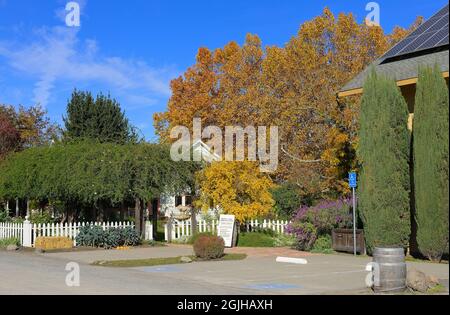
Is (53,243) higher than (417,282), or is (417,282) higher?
(417,282)

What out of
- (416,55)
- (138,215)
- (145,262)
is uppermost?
(416,55)

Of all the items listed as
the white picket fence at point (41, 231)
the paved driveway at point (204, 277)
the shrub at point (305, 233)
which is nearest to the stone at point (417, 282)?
the paved driveway at point (204, 277)

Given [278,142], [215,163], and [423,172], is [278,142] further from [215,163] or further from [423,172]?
[423,172]

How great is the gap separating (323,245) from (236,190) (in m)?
5.92

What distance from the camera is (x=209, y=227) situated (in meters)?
28.3

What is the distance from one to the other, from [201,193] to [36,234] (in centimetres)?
735

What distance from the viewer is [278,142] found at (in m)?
39.2

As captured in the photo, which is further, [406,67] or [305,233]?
[305,233]

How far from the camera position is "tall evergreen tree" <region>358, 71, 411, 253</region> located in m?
18.2

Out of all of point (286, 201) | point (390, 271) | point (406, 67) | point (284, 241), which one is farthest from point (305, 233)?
point (286, 201)

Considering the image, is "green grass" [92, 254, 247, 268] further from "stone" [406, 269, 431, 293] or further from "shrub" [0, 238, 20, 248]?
"stone" [406, 269, 431, 293]

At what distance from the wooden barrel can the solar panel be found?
31.2 ft

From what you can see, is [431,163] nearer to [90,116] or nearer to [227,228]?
[227,228]

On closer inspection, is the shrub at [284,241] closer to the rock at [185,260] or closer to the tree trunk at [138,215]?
the tree trunk at [138,215]
